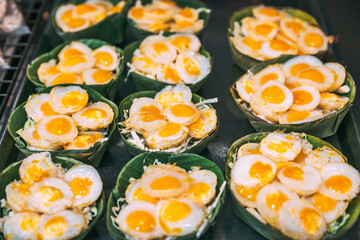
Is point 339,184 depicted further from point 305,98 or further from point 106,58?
point 106,58

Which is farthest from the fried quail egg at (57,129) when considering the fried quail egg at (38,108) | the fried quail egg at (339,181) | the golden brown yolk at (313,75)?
the golden brown yolk at (313,75)

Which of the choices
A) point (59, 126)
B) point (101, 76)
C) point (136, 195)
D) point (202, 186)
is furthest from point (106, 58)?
point (202, 186)

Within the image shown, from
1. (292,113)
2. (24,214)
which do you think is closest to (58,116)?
(24,214)

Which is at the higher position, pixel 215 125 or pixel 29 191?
pixel 215 125

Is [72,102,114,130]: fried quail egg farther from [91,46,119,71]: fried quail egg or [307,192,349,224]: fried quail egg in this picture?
[307,192,349,224]: fried quail egg

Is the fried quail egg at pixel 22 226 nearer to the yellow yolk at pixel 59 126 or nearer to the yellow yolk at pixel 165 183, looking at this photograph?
the yellow yolk at pixel 59 126

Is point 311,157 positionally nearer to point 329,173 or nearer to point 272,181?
point 329,173
